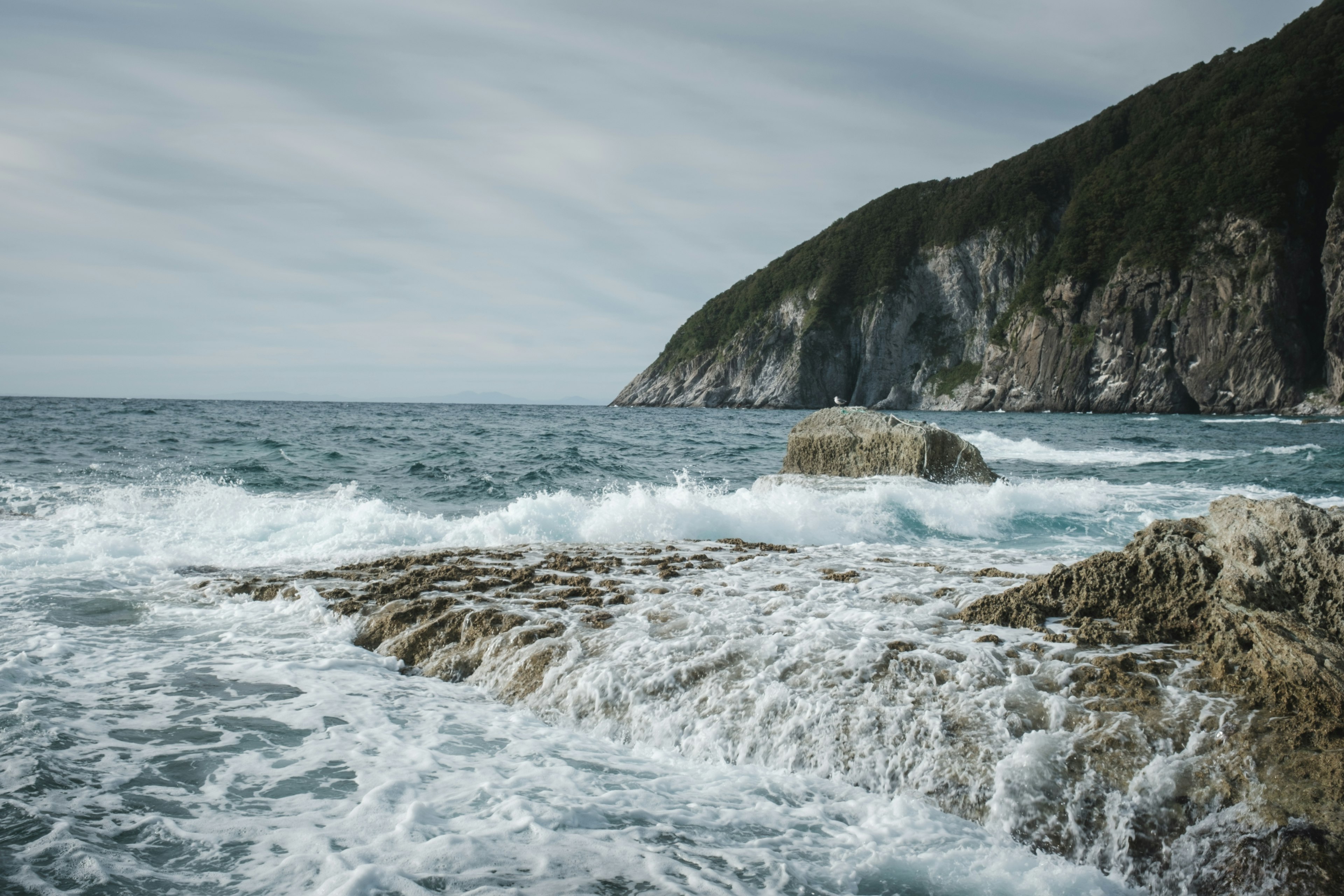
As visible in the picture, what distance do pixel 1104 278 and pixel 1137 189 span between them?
36.9 feet

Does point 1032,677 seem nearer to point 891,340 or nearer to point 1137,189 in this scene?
point 1137,189

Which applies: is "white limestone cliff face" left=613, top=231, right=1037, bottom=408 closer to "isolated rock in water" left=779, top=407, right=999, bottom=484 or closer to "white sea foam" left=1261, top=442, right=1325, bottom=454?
"white sea foam" left=1261, top=442, right=1325, bottom=454

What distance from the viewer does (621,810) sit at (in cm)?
365

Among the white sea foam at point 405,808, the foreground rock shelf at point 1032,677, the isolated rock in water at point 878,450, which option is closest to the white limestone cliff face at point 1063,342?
the isolated rock in water at point 878,450

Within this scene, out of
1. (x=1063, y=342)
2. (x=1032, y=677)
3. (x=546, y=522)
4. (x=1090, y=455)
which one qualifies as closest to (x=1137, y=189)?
(x=1063, y=342)

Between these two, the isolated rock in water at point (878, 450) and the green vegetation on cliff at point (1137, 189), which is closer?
the isolated rock in water at point (878, 450)

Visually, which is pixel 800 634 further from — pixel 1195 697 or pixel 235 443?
pixel 235 443

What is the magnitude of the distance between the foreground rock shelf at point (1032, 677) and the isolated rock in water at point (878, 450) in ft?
25.1

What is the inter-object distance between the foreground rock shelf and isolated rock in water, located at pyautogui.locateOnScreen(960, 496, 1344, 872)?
0.04ft

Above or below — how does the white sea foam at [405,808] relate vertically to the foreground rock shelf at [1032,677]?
below

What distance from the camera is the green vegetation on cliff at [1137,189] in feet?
224

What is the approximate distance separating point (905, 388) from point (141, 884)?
350ft

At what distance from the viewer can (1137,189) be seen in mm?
81938

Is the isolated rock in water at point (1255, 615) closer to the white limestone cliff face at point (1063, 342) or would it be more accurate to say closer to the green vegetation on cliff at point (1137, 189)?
the white limestone cliff face at point (1063, 342)
